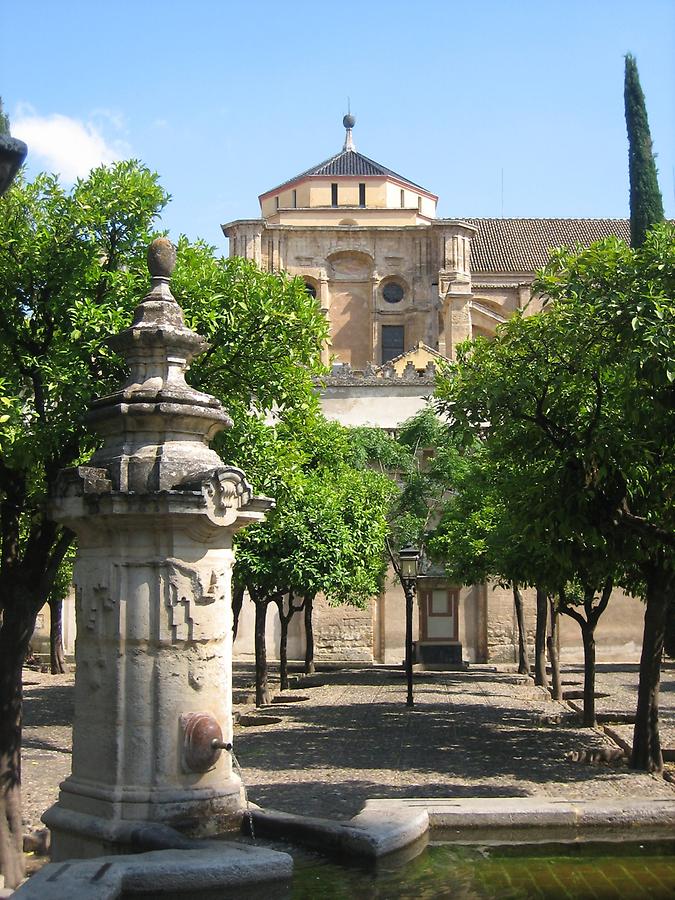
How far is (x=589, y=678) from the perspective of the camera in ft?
56.5

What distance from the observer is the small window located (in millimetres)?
51812

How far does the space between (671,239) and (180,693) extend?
7.11 metres

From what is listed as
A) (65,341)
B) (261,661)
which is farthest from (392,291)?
(65,341)

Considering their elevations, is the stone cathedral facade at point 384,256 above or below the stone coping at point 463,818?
above

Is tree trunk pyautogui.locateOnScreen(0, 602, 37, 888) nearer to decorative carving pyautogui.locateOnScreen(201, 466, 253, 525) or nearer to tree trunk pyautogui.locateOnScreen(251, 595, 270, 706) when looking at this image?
decorative carving pyautogui.locateOnScreen(201, 466, 253, 525)

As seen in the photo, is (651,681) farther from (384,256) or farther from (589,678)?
(384,256)

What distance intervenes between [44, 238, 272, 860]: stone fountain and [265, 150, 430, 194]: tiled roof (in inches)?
1866

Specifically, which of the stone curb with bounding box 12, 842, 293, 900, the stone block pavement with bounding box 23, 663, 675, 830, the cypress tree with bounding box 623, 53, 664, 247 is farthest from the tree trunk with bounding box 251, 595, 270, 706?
the cypress tree with bounding box 623, 53, 664, 247

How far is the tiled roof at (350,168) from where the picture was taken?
52.9 m

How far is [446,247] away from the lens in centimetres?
5028

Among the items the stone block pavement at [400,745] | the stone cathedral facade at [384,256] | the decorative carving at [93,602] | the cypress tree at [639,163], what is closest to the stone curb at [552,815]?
the stone block pavement at [400,745]

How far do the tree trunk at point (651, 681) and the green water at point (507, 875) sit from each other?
6.07 meters

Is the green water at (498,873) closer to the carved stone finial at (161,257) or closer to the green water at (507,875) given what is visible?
the green water at (507,875)

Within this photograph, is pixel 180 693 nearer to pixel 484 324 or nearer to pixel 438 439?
pixel 438 439
